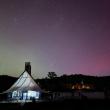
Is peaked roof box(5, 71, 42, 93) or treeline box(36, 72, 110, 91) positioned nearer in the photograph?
peaked roof box(5, 71, 42, 93)

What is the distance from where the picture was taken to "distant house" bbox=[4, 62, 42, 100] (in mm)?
34906

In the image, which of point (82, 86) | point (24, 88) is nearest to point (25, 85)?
point (24, 88)

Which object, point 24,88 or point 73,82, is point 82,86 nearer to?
point 73,82

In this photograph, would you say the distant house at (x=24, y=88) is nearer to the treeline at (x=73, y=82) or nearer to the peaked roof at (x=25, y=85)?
the peaked roof at (x=25, y=85)

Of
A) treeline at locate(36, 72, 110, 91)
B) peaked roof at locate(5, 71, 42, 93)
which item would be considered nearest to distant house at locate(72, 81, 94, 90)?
treeline at locate(36, 72, 110, 91)

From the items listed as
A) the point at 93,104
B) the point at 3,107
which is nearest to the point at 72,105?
the point at 93,104

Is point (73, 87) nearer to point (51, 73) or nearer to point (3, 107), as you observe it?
point (51, 73)

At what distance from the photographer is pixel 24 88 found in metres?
Result: 34.9

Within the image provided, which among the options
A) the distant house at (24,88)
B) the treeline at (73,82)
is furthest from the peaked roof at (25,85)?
the treeline at (73,82)

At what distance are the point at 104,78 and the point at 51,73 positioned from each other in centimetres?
2572

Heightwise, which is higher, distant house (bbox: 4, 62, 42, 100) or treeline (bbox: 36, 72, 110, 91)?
treeline (bbox: 36, 72, 110, 91)

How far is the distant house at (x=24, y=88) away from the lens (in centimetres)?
3491

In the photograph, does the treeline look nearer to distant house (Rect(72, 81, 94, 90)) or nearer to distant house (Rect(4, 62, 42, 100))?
distant house (Rect(72, 81, 94, 90))

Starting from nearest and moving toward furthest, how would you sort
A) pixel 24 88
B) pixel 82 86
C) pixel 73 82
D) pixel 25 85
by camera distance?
pixel 24 88 → pixel 25 85 → pixel 82 86 → pixel 73 82
